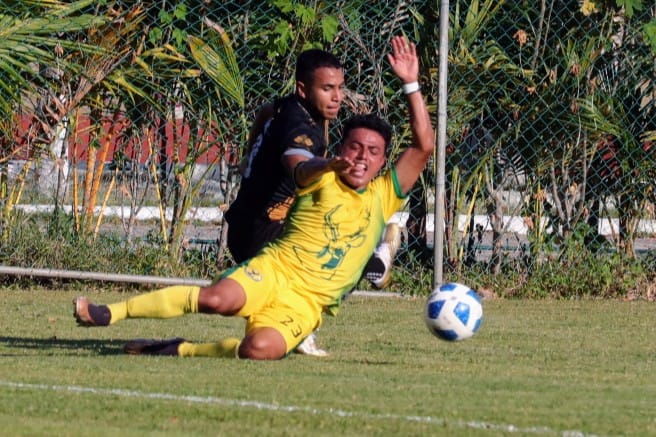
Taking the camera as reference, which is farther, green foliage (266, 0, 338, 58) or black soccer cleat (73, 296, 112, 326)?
green foliage (266, 0, 338, 58)

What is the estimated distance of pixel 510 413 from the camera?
557 centimetres

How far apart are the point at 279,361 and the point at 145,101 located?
5.27 m

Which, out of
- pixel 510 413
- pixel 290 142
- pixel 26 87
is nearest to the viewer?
pixel 510 413

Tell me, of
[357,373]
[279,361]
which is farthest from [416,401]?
[279,361]

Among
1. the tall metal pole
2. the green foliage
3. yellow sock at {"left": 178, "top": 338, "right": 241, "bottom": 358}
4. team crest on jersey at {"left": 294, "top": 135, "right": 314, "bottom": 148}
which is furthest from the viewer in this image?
the green foliage

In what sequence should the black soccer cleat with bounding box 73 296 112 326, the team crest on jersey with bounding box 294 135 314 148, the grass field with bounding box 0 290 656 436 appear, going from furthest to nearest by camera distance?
the team crest on jersey with bounding box 294 135 314 148 → the black soccer cleat with bounding box 73 296 112 326 → the grass field with bounding box 0 290 656 436

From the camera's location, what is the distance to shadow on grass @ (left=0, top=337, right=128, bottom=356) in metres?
8.08

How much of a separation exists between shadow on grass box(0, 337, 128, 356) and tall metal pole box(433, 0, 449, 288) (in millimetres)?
3674

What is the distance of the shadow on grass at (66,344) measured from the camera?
808cm

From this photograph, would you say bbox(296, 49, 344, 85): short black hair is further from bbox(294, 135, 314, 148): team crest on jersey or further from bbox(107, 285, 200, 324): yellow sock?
bbox(107, 285, 200, 324): yellow sock

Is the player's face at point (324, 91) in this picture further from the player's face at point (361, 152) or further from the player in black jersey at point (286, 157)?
the player's face at point (361, 152)

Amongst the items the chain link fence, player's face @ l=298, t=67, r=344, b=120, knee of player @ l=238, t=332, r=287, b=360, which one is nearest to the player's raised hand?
player's face @ l=298, t=67, r=344, b=120

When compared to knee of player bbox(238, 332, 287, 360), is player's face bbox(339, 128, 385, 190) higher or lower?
higher

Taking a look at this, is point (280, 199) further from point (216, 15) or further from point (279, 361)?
point (216, 15)
